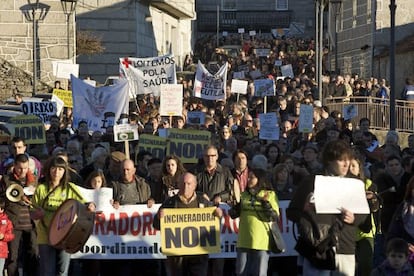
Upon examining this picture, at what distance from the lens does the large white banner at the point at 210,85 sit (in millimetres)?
24531

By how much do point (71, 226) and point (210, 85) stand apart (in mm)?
13875

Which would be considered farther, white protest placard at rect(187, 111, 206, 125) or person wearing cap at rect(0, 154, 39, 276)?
white protest placard at rect(187, 111, 206, 125)

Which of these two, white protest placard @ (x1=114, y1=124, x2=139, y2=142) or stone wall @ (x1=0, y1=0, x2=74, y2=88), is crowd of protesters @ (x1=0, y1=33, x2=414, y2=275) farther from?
stone wall @ (x1=0, y1=0, x2=74, y2=88)

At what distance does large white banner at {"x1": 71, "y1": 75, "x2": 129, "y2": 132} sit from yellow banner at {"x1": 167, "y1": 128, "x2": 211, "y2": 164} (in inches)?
168

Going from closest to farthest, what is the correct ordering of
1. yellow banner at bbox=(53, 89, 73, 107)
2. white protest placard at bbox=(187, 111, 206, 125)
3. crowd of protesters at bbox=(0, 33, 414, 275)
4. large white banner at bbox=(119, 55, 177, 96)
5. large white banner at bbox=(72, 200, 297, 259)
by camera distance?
crowd of protesters at bbox=(0, 33, 414, 275)
large white banner at bbox=(72, 200, 297, 259)
white protest placard at bbox=(187, 111, 206, 125)
yellow banner at bbox=(53, 89, 73, 107)
large white banner at bbox=(119, 55, 177, 96)

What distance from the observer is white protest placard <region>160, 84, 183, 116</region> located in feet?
65.7

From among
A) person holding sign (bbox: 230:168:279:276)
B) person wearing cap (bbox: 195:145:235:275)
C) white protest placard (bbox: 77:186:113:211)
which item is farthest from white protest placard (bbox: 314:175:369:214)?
white protest placard (bbox: 77:186:113:211)

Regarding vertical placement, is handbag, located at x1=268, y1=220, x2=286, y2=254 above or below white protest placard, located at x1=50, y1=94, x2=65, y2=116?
below

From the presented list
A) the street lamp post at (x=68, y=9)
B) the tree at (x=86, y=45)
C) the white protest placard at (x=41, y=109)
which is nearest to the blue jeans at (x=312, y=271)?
the white protest placard at (x=41, y=109)

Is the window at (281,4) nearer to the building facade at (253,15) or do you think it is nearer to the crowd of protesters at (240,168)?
the building facade at (253,15)

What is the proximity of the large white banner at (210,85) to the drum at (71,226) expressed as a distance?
13.4 meters

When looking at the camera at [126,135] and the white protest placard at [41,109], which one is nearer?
the camera at [126,135]

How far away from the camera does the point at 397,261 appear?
29.0ft

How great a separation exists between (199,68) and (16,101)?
19.9ft
